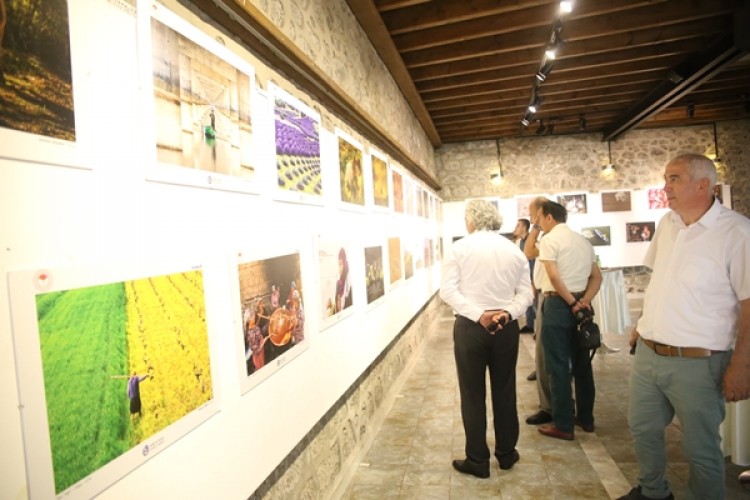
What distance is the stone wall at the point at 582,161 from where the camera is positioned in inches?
351

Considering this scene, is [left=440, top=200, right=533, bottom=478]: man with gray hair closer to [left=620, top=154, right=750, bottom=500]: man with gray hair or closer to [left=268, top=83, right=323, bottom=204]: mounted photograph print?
[left=620, top=154, right=750, bottom=500]: man with gray hair

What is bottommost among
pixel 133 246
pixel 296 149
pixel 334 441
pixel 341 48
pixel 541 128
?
pixel 334 441

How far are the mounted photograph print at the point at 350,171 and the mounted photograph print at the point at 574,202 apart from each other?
721 cm

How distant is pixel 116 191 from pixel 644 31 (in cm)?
544

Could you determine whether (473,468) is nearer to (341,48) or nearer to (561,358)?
(561,358)

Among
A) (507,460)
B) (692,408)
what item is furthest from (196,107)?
(507,460)

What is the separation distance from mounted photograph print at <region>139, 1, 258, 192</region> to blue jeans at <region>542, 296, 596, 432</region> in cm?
252

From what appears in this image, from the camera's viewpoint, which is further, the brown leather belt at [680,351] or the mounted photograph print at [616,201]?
the mounted photograph print at [616,201]

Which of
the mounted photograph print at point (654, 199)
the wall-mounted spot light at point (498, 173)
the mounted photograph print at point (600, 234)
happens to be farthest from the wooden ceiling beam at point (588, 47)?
the mounted photograph print at point (654, 199)

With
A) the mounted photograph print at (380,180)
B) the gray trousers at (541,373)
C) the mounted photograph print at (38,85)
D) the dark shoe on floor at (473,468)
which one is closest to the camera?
the mounted photograph print at (38,85)

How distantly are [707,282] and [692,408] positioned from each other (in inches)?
23.8

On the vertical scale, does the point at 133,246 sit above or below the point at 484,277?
above

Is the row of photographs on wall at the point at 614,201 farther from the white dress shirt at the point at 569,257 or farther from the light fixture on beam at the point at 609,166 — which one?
the white dress shirt at the point at 569,257

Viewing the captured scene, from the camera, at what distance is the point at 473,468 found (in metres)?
2.77
